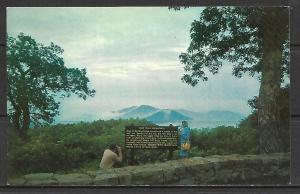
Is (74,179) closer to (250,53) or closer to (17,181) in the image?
(17,181)

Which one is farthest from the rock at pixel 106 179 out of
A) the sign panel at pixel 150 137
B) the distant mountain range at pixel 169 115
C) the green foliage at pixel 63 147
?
the distant mountain range at pixel 169 115

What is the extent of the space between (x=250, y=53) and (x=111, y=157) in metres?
2.28

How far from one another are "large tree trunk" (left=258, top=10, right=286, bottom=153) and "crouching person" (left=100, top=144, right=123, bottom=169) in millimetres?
1859

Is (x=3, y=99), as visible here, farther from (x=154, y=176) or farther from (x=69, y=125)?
(x=154, y=176)

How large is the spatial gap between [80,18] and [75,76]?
76cm

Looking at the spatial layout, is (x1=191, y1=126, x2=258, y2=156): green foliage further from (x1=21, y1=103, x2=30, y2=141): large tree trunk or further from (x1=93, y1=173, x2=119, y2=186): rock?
(x1=21, y1=103, x2=30, y2=141): large tree trunk

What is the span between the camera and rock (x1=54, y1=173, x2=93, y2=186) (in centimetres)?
1019

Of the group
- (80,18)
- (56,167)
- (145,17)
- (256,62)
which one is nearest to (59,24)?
(80,18)

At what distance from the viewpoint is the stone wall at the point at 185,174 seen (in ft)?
33.2

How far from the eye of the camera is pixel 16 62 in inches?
400

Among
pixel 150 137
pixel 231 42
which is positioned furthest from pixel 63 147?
pixel 231 42

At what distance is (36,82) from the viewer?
10.3m

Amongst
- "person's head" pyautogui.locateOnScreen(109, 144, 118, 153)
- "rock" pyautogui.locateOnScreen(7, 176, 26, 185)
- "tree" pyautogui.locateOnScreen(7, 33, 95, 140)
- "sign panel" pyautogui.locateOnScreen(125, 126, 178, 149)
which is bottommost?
"rock" pyautogui.locateOnScreen(7, 176, 26, 185)

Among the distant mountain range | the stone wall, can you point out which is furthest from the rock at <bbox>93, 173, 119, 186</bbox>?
the distant mountain range
